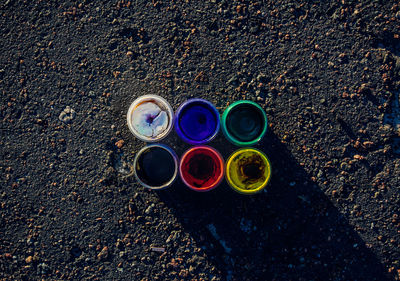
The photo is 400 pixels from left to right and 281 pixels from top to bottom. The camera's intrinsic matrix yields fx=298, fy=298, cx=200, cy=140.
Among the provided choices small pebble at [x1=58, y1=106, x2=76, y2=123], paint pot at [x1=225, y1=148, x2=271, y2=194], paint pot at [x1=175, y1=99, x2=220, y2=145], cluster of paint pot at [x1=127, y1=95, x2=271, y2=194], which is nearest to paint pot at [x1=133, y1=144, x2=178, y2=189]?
cluster of paint pot at [x1=127, y1=95, x2=271, y2=194]

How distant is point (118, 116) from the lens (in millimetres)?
1715

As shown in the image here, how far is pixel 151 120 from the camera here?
5.08 feet

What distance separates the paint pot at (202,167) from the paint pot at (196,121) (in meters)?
0.06

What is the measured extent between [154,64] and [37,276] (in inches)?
54.8

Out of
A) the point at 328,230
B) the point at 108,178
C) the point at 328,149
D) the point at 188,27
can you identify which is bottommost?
the point at 328,230

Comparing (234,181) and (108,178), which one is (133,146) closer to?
(108,178)

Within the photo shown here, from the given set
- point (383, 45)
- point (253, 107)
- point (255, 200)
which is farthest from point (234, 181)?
point (383, 45)

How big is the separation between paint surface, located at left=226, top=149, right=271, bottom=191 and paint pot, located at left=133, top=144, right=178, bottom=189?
0.30m

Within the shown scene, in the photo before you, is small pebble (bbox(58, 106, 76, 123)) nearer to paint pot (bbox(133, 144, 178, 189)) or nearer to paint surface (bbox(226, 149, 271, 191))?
paint pot (bbox(133, 144, 178, 189))

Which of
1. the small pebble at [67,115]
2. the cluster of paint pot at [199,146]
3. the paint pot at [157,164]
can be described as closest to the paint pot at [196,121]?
the cluster of paint pot at [199,146]

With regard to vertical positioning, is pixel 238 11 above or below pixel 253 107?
above

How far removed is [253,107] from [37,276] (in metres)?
1.55

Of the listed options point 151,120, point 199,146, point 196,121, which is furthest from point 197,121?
point 151,120

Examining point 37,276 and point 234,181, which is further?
point 37,276
